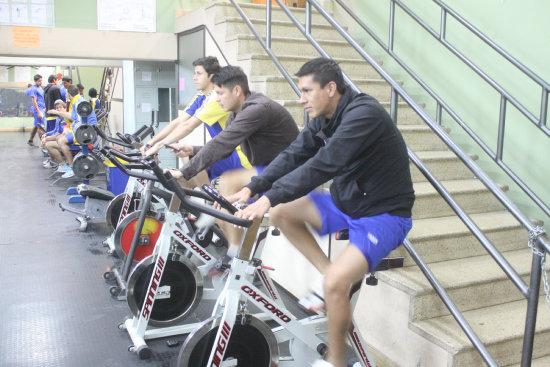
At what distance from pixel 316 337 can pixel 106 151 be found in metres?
1.86

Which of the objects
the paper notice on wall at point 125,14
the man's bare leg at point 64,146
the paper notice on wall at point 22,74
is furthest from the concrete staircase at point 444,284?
the paper notice on wall at point 22,74

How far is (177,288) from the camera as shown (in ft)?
10.7

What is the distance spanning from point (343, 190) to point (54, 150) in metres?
7.44

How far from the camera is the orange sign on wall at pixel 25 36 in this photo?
5.95 m

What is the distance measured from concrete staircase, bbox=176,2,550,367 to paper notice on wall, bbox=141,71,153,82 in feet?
12.6

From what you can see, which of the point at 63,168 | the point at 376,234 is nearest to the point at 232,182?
the point at 376,234

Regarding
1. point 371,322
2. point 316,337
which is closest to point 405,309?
point 371,322

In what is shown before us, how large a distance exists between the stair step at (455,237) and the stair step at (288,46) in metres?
2.26

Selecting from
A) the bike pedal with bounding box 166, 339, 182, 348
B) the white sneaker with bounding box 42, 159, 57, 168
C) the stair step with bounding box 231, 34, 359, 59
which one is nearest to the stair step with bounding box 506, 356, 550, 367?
the bike pedal with bounding box 166, 339, 182, 348

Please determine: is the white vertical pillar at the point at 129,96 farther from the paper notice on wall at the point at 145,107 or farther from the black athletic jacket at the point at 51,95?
the black athletic jacket at the point at 51,95

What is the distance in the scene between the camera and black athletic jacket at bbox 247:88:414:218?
2.24 meters

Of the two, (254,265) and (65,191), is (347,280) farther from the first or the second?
(65,191)

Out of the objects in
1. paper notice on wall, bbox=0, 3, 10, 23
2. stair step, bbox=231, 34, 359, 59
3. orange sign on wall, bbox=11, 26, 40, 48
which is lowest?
stair step, bbox=231, 34, 359, 59

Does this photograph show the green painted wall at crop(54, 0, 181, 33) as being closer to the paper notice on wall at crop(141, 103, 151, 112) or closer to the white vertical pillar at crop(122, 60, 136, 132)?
the white vertical pillar at crop(122, 60, 136, 132)
